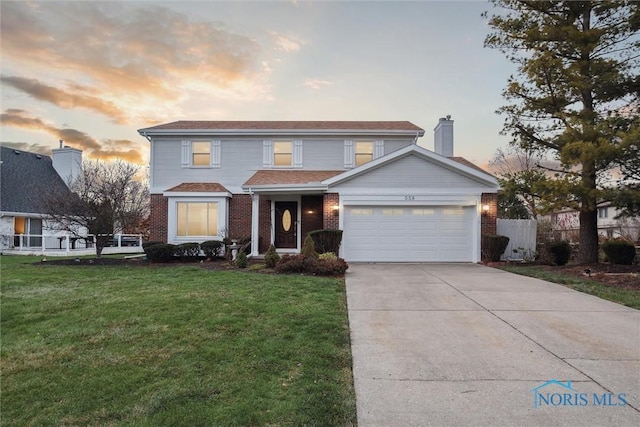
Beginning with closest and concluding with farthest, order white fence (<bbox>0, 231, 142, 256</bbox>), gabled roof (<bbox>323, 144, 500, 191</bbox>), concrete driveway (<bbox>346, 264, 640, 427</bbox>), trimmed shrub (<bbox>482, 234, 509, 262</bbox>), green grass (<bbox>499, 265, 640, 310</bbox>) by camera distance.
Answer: concrete driveway (<bbox>346, 264, 640, 427</bbox>)
green grass (<bbox>499, 265, 640, 310</bbox>)
trimmed shrub (<bbox>482, 234, 509, 262</bbox>)
gabled roof (<bbox>323, 144, 500, 191</bbox>)
white fence (<bbox>0, 231, 142, 256</bbox>)

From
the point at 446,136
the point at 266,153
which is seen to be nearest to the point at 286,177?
the point at 266,153

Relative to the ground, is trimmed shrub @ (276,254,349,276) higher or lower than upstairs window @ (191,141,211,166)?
lower

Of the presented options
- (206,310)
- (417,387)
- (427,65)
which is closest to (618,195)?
(427,65)

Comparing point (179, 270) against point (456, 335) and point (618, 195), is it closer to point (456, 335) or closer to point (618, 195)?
point (456, 335)

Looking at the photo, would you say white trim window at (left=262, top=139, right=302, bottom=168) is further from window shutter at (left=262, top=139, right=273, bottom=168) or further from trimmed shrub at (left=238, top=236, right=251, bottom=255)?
trimmed shrub at (left=238, top=236, right=251, bottom=255)

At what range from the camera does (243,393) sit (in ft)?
11.2

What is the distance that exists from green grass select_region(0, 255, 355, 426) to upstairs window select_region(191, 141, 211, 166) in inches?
383

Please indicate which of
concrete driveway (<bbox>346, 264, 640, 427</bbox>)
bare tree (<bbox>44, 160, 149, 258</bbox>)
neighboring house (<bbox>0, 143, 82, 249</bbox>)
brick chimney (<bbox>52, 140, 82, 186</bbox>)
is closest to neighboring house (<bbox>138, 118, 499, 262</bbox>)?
bare tree (<bbox>44, 160, 149, 258</bbox>)

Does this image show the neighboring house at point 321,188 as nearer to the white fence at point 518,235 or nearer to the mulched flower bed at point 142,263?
the white fence at point 518,235

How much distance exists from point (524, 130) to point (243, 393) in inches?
526

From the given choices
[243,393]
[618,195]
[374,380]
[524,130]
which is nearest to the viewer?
[243,393]

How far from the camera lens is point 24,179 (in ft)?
74.7

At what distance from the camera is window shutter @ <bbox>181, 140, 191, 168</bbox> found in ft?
55.7

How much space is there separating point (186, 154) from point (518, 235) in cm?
1481
